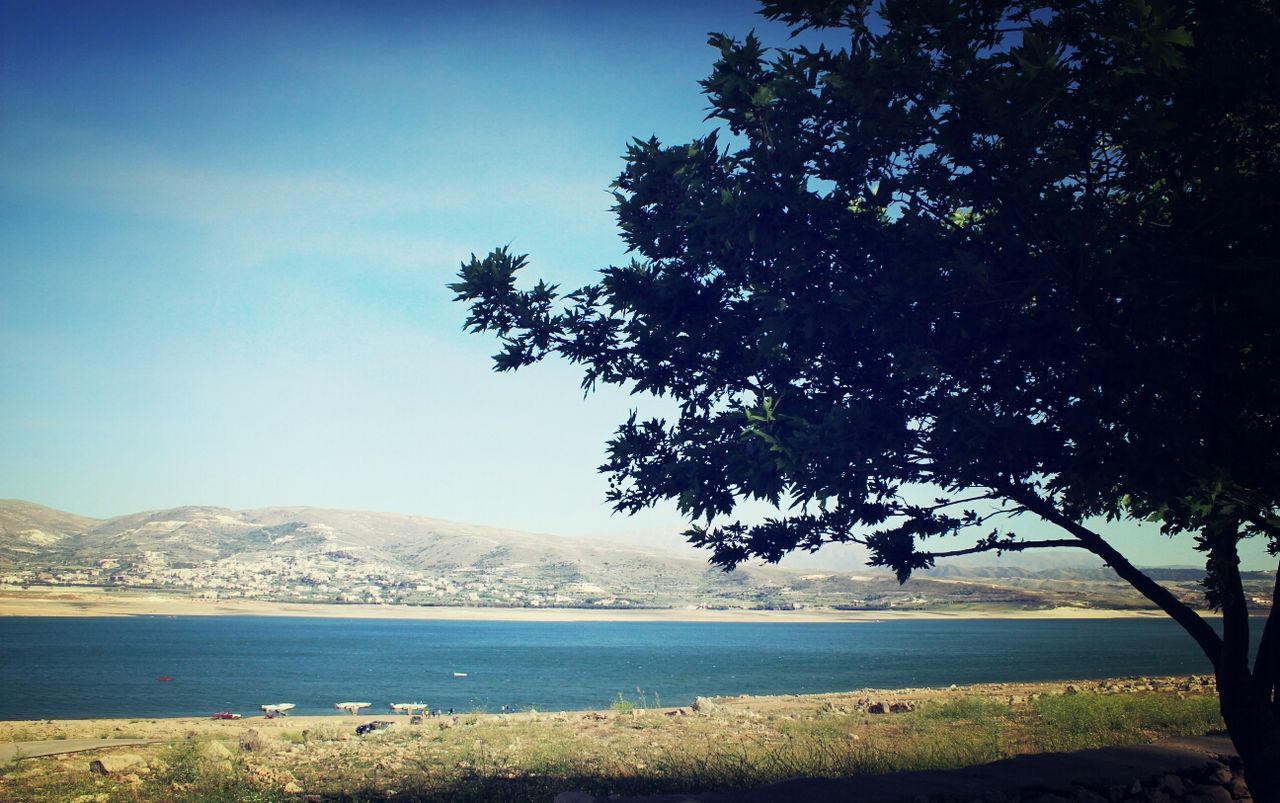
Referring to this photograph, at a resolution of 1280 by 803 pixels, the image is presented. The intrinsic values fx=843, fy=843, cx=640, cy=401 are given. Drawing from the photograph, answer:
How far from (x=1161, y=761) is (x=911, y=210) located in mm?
9557

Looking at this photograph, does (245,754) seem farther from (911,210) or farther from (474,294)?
(911,210)

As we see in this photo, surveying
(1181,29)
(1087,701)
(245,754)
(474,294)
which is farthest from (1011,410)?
(1087,701)

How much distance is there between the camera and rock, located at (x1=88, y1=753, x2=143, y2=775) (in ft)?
67.6

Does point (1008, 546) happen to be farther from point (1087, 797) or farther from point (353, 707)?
point (353, 707)

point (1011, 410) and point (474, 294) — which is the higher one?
point (474, 294)

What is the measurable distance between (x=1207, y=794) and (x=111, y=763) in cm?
2314

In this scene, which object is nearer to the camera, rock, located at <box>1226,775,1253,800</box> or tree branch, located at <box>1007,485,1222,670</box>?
tree branch, located at <box>1007,485,1222,670</box>

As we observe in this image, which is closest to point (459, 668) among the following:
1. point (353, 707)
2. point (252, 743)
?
point (353, 707)

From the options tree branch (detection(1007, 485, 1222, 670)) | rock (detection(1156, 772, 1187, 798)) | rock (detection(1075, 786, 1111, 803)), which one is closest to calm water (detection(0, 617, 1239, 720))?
A: rock (detection(1156, 772, 1187, 798))

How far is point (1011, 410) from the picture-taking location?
9.80 metres

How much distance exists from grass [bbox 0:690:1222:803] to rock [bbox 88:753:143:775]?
436 mm

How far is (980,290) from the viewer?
363 inches

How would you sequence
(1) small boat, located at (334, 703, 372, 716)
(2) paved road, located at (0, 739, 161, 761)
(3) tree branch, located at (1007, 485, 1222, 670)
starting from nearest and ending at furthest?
1. (3) tree branch, located at (1007, 485, 1222, 670)
2. (2) paved road, located at (0, 739, 161, 761)
3. (1) small boat, located at (334, 703, 372, 716)

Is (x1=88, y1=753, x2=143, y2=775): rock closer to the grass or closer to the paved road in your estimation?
the grass
